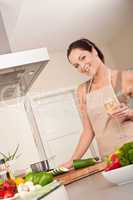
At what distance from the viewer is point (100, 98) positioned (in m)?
2.18

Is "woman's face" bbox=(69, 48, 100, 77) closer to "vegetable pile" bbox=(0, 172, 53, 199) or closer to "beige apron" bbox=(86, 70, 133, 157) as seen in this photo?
"beige apron" bbox=(86, 70, 133, 157)

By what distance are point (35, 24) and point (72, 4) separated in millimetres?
384

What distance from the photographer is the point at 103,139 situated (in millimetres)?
2076

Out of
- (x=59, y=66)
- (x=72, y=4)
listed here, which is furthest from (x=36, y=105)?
(x=72, y=4)

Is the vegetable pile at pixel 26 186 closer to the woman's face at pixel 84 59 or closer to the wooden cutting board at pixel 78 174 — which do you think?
the wooden cutting board at pixel 78 174

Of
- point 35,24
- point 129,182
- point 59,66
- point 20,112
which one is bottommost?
point 129,182

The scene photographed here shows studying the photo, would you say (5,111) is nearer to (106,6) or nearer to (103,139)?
(106,6)

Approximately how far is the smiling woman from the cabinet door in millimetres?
1514

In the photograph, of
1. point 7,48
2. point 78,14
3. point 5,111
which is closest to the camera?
point 7,48

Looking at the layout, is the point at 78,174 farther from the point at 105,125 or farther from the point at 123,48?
the point at 123,48

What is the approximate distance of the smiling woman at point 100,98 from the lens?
1.99m

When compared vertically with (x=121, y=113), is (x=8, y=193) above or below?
below

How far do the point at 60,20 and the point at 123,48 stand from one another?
109 centimetres

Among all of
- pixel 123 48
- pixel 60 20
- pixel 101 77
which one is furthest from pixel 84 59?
pixel 123 48
